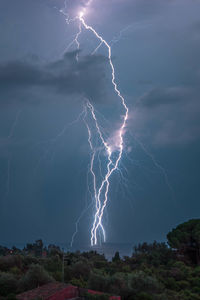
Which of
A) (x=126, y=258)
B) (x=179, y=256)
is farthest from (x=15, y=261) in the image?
(x=179, y=256)

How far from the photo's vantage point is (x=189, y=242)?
3900cm

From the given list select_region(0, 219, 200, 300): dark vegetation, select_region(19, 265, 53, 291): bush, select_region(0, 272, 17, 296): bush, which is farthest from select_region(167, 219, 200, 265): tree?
select_region(0, 272, 17, 296): bush

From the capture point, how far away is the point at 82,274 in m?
25.6

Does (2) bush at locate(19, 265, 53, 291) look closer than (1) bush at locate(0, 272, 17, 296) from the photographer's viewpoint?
No

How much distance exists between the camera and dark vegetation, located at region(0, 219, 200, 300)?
19000mm

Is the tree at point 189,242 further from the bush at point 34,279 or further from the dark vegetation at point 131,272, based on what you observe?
the bush at point 34,279

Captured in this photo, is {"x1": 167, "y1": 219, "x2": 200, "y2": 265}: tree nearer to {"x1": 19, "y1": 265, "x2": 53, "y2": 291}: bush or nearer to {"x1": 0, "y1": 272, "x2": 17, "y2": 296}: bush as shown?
{"x1": 19, "y1": 265, "x2": 53, "y2": 291}: bush

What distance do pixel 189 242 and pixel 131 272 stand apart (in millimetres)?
12581

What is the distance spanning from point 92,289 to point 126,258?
20586mm

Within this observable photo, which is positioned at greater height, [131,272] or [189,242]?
[189,242]

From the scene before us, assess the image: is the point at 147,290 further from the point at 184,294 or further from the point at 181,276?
the point at 181,276

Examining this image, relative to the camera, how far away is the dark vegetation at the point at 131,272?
1900 centimetres

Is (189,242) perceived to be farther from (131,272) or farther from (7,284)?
(7,284)

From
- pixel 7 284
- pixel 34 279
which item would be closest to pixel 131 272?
pixel 34 279
